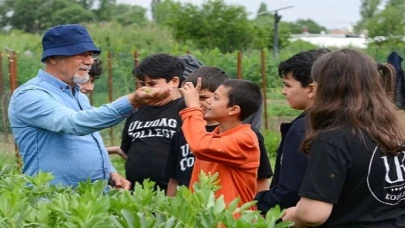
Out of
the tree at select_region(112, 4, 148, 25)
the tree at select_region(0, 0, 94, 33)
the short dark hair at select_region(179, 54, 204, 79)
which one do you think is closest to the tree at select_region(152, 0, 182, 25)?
the tree at select_region(112, 4, 148, 25)

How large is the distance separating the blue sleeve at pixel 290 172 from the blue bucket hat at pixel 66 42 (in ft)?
4.57

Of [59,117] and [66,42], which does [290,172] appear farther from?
[66,42]

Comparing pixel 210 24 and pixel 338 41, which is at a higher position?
pixel 210 24

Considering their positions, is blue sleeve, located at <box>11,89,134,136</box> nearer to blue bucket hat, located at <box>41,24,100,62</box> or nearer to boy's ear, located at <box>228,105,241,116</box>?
blue bucket hat, located at <box>41,24,100,62</box>

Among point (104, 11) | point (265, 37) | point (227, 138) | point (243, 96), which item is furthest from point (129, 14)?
point (227, 138)

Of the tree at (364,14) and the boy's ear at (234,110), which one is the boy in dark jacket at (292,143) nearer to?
the boy's ear at (234,110)

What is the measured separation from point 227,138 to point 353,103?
3.44 feet

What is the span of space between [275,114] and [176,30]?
1773 cm

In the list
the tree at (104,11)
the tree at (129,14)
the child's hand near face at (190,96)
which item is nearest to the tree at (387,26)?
the tree at (129,14)

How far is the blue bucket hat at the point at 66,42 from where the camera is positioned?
4445mm

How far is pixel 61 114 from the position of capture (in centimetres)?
420

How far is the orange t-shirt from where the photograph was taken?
4.04 meters

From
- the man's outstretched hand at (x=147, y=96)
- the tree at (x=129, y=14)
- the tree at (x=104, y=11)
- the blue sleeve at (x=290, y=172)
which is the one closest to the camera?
the blue sleeve at (x=290, y=172)

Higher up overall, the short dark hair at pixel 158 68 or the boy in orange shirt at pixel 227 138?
the short dark hair at pixel 158 68
